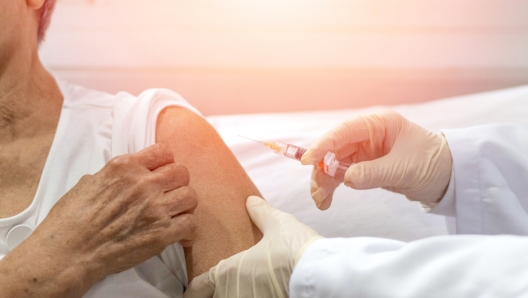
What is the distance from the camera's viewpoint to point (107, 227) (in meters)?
0.95

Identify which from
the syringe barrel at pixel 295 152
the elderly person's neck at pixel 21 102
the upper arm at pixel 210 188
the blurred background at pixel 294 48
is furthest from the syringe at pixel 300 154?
the blurred background at pixel 294 48

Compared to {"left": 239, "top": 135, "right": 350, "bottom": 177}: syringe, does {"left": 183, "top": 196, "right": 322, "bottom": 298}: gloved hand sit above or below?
below

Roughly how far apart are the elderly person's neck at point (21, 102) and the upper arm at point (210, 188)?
1.05ft

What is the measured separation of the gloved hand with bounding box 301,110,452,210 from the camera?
3.63ft

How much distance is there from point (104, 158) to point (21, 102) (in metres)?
0.29

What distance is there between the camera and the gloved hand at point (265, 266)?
92 cm

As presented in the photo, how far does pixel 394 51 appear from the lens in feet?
6.35

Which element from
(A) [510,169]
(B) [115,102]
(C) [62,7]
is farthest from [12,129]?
(A) [510,169]

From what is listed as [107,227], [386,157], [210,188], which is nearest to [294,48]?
[386,157]

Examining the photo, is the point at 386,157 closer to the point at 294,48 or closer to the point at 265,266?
the point at 265,266

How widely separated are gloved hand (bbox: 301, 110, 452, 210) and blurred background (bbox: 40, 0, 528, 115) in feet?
2.65

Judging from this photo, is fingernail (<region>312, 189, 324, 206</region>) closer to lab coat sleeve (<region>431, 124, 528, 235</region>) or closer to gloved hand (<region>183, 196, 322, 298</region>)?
gloved hand (<region>183, 196, 322, 298</region>)

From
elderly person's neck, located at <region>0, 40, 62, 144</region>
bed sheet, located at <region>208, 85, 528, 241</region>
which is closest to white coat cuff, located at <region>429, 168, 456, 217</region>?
bed sheet, located at <region>208, 85, 528, 241</region>

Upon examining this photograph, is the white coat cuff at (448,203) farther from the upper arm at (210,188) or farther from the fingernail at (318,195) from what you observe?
the upper arm at (210,188)
